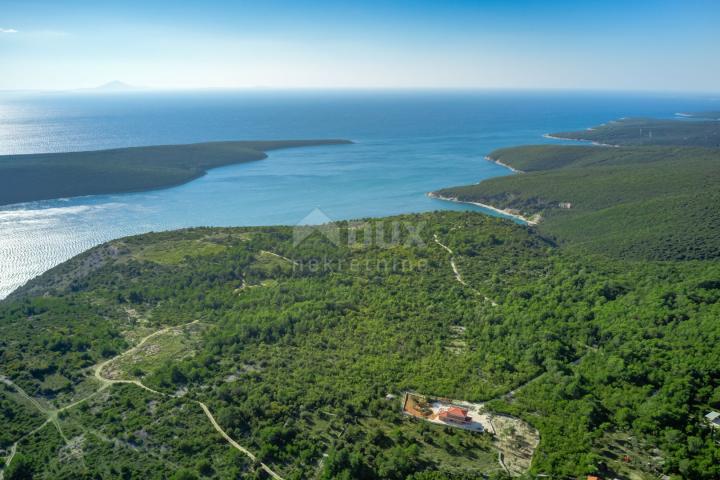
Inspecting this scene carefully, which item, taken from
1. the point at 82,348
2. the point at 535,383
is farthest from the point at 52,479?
the point at 535,383

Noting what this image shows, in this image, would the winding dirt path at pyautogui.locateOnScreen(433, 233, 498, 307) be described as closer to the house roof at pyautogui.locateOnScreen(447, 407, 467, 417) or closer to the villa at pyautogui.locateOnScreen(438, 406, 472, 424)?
the house roof at pyautogui.locateOnScreen(447, 407, 467, 417)

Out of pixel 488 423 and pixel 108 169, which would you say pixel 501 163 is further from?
pixel 488 423

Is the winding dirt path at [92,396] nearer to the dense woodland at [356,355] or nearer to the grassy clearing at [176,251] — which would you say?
the dense woodland at [356,355]

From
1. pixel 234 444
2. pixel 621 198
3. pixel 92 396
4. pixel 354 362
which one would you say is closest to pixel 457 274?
pixel 354 362

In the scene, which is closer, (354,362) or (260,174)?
(354,362)

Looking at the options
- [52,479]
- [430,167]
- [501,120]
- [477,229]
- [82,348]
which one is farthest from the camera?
[501,120]

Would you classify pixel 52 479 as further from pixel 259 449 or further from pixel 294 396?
pixel 294 396
